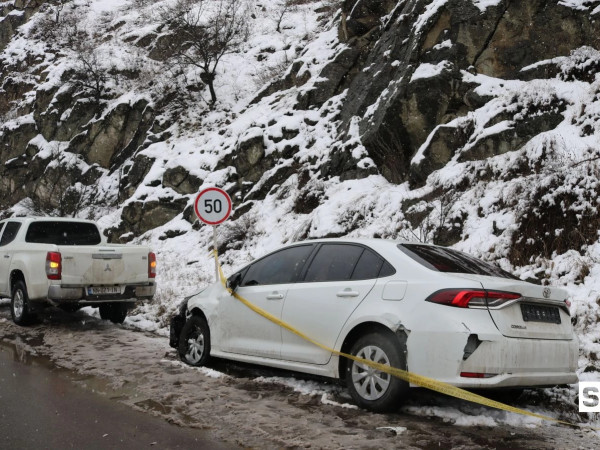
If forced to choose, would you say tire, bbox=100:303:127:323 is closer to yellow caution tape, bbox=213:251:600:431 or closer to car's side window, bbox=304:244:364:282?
car's side window, bbox=304:244:364:282

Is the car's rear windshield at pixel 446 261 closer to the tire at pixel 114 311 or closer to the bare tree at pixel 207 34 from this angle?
Answer: the tire at pixel 114 311

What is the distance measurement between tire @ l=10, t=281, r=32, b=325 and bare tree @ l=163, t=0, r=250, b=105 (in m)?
16.3

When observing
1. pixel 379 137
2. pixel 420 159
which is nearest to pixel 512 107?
pixel 420 159

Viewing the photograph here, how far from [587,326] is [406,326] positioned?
3171 mm

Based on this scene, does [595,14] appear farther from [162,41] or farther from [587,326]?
[162,41]

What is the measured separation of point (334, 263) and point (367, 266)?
46cm

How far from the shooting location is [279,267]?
6.27 m

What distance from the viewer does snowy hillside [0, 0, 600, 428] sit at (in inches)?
377

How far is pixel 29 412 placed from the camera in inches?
190

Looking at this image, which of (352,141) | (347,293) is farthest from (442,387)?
(352,141)

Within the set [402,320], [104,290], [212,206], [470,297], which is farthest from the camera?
[212,206]

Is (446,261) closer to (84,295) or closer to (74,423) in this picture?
(74,423)

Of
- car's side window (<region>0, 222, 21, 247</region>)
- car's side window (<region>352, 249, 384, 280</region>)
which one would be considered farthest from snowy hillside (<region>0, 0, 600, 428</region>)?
car's side window (<region>0, 222, 21, 247</region>)

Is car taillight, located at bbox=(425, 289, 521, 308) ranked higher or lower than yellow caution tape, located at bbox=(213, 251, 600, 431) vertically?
higher
